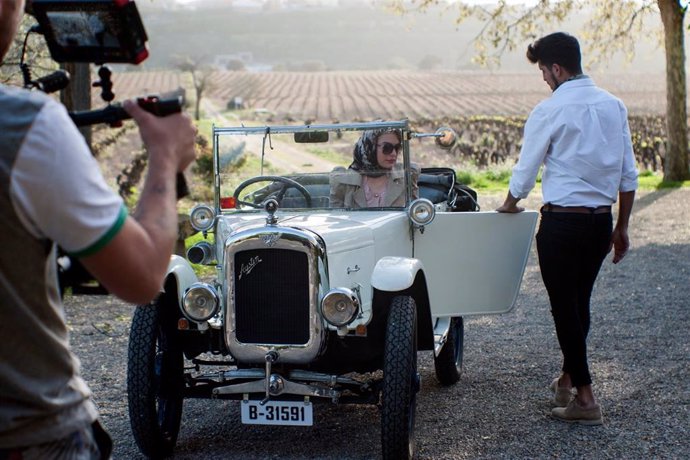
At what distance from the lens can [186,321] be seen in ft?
17.0

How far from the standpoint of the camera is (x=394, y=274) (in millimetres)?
4941

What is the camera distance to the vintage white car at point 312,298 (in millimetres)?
4820

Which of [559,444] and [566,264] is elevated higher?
[566,264]

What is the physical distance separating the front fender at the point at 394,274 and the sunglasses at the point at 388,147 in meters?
1.09

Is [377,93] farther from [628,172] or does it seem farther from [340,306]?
[340,306]

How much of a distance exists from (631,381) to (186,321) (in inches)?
120

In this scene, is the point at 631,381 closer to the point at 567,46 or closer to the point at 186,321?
the point at 567,46

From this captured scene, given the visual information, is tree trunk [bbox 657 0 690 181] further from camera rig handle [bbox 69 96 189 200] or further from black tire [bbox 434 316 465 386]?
camera rig handle [bbox 69 96 189 200]

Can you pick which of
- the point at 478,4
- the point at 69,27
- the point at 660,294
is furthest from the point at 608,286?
the point at 478,4

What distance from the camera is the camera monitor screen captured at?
2006 millimetres

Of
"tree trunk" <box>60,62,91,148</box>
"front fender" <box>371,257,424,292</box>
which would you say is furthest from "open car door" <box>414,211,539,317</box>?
"tree trunk" <box>60,62,91,148</box>

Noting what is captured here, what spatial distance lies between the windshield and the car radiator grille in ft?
3.55

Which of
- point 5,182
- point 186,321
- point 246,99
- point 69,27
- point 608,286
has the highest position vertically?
point 69,27

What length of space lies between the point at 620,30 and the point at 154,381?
62.7 ft
